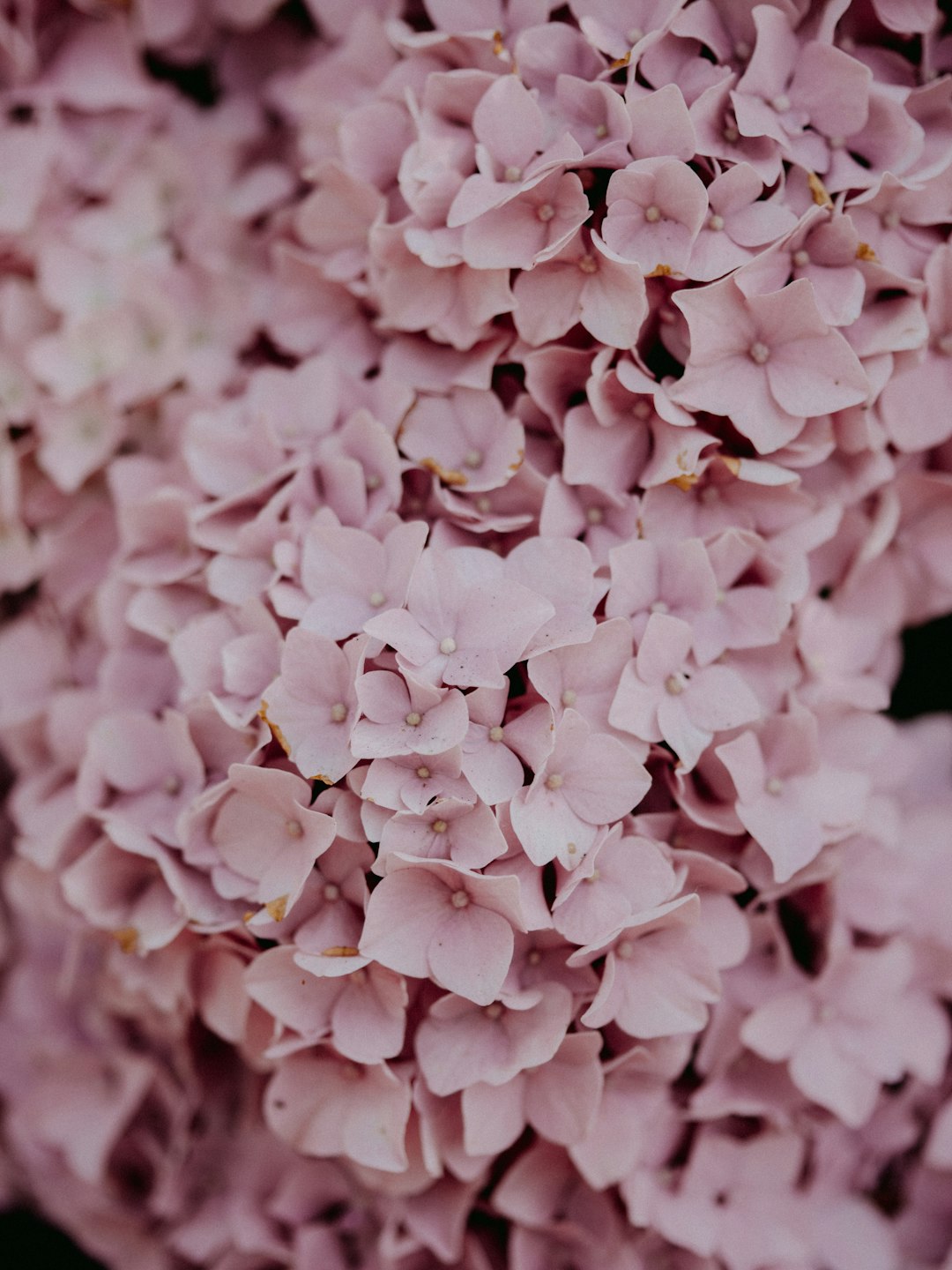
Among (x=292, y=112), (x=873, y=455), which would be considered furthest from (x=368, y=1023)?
(x=292, y=112)

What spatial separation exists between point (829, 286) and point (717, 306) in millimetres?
65

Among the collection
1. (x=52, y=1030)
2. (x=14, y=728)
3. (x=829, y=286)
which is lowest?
(x=52, y=1030)

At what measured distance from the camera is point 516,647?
58cm

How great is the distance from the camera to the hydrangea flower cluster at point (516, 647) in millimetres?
606

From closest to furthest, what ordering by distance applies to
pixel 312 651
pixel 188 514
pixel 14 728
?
pixel 312 651 → pixel 188 514 → pixel 14 728

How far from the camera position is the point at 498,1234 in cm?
75

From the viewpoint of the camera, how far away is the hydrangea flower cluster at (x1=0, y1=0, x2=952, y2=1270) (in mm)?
606

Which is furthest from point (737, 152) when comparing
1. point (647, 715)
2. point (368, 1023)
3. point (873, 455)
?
point (368, 1023)

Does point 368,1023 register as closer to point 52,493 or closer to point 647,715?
point 647,715

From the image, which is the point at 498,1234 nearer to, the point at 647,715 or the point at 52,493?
the point at 647,715

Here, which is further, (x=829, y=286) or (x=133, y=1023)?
(x=133, y=1023)

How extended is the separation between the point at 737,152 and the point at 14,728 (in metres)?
0.56

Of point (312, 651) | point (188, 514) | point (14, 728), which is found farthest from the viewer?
point (14, 728)

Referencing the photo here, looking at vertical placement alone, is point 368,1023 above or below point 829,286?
below
